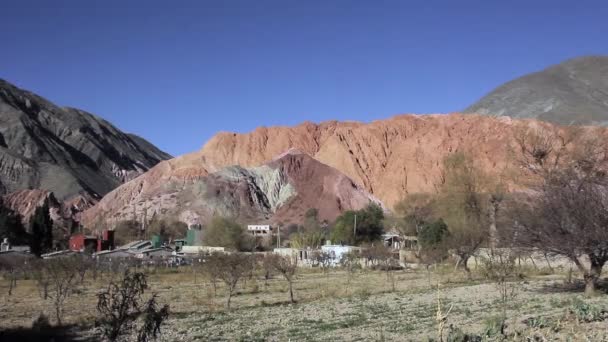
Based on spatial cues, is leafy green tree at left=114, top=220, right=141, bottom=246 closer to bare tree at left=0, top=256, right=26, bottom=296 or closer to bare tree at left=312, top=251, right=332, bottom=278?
bare tree at left=0, top=256, right=26, bottom=296

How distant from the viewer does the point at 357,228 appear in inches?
3398

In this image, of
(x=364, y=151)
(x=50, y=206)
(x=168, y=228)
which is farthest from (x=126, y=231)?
(x=364, y=151)

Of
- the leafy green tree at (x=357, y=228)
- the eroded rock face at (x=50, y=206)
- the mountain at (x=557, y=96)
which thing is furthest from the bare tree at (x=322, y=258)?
the mountain at (x=557, y=96)

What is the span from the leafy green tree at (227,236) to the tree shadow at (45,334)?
63126 mm

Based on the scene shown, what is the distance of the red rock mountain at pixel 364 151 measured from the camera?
125 meters

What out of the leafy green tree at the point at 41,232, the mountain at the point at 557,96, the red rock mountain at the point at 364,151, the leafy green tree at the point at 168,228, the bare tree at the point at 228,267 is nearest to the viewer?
the bare tree at the point at 228,267

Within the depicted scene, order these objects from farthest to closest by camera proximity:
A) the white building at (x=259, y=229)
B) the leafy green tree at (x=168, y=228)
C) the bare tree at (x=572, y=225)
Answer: the leafy green tree at (x=168, y=228)
the white building at (x=259, y=229)
the bare tree at (x=572, y=225)

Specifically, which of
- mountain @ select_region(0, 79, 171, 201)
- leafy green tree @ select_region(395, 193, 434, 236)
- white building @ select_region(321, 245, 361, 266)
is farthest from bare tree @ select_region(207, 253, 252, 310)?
mountain @ select_region(0, 79, 171, 201)

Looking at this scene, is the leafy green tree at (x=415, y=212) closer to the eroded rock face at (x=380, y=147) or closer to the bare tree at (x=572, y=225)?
the eroded rock face at (x=380, y=147)

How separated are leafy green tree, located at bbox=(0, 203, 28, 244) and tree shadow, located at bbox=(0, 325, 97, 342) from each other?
65.4m

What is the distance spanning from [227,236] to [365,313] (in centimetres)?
6728

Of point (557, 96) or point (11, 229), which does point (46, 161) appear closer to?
point (11, 229)

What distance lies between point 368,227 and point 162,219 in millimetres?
44472

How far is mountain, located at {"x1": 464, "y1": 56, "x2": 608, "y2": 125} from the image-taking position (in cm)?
14238
